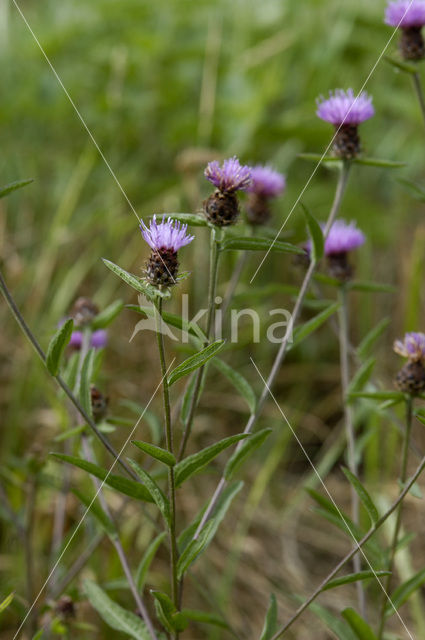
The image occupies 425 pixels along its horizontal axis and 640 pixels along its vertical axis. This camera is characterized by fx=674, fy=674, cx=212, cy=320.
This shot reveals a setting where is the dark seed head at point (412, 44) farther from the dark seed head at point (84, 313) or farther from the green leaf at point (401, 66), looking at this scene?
the dark seed head at point (84, 313)


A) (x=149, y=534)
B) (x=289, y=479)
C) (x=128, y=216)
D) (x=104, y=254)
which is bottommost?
(x=149, y=534)

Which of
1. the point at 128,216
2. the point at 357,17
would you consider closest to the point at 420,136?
the point at 357,17

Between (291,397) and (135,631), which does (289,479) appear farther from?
(135,631)

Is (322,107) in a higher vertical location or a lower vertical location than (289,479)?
higher

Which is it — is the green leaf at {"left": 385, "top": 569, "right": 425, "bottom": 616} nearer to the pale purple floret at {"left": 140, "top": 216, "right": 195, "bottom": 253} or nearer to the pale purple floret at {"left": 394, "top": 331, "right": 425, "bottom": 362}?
the pale purple floret at {"left": 394, "top": 331, "right": 425, "bottom": 362}

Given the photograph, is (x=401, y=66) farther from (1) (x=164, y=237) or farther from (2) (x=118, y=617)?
(2) (x=118, y=617)

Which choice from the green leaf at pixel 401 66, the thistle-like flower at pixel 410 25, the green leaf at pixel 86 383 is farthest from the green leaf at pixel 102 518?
the thistle-like flower at pixel 410 25

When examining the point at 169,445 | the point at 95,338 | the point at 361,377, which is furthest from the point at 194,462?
the point at 95,338
